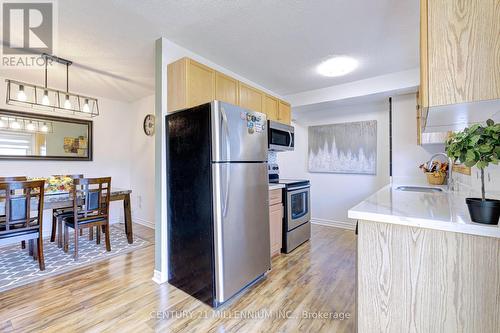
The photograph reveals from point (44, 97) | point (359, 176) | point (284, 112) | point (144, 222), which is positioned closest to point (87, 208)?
point (44, 97)

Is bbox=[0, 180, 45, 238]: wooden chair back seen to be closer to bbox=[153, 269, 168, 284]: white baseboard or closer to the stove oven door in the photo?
bbox=[153, 269, 168, 284]: white baseboard

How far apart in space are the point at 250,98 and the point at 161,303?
8.32 feet

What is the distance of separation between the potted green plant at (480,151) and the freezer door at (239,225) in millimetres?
1420

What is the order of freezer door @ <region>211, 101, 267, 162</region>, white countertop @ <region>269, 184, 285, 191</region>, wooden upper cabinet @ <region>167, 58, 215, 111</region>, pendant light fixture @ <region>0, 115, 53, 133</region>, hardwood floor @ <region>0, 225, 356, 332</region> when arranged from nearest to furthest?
hardwood floor @ <region>0, 225, 356, 332</region>
freezer door @ <region>211, 101, 267, 162</region>
wooden upper cabinet @ <region>167, 58, 215, 111</region>
white countertop @ <region>269, 184, 285, 191</region>
pendant light fixture @ <region>0, 115, 53, 133</region>

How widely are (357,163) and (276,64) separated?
7.46 ft

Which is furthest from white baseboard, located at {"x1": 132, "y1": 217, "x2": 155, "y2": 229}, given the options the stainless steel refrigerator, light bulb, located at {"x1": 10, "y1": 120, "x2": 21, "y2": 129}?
light bulb, located at {"x1": 10, "y1": 120, "x2": 21, "y2": 129}

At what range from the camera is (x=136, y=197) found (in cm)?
452

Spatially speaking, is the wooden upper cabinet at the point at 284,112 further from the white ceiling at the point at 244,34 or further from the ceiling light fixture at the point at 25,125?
the ceiling light fixture at the point at 25,125

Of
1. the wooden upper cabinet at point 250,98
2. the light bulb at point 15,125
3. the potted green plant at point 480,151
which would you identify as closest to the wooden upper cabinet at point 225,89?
the wooden upper cabinet at point 250,98

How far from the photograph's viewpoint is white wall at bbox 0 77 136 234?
3807mm

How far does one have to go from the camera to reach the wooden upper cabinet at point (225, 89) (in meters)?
2.60

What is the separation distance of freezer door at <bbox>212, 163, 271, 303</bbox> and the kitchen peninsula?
39.8 inches

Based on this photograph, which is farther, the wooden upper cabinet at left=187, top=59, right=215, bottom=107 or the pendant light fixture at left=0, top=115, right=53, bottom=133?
the pendant light fixture at left=0, top=115, right=53, bottom=133

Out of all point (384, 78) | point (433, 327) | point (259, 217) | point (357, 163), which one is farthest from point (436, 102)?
point (357, 163)
